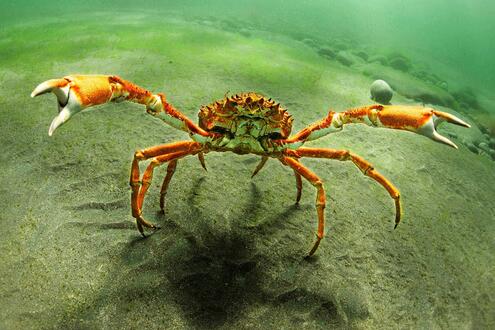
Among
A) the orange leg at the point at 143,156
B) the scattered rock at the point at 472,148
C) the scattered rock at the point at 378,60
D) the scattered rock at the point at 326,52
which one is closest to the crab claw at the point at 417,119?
the orange leg at the point at 143,156

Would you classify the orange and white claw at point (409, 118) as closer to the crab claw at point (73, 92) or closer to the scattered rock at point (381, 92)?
the crab claw at point (73, 92)

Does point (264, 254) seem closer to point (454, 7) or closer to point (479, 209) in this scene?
point (479, 209)

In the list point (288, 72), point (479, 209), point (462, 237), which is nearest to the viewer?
point (462, 237)

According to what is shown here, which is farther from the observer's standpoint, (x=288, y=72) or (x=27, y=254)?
(x=288, y=72)

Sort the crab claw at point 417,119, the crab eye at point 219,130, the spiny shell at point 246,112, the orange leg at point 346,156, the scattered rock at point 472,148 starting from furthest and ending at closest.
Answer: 1. the scattered rock at point 472,148
2. the orange leg at point 346,156
3. the crab eye at point 219,130
4. the spiny shell at point 246,112
5. the crab claw at point 417,119

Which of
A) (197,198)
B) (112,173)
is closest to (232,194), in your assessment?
(197,198)

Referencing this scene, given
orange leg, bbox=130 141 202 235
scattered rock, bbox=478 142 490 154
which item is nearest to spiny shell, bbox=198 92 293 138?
orange leg, bbox=130 141 202 235
